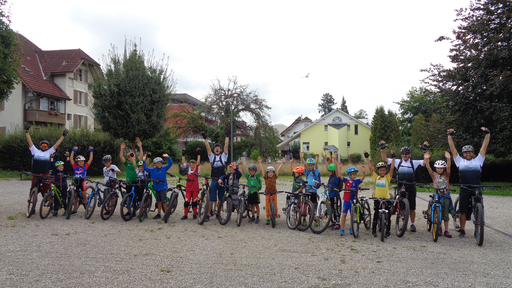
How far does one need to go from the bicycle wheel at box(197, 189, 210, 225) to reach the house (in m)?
25.2

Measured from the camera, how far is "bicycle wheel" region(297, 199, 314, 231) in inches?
295

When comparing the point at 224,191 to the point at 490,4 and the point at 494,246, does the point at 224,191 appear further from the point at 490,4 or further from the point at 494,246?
the point at 490,4

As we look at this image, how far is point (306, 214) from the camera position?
7.80m

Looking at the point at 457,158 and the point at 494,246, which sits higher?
the point at 457,158

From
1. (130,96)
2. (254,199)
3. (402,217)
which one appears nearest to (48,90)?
(130,96)

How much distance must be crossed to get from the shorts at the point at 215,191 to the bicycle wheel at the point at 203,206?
0.69 ft

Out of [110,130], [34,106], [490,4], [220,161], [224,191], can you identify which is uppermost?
[490,4]

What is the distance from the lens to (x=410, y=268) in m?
5.09

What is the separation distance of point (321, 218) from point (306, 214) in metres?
0.40

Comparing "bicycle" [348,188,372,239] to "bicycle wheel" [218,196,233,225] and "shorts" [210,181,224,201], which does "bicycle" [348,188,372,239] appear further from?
"shorts" [210,181,224,201]

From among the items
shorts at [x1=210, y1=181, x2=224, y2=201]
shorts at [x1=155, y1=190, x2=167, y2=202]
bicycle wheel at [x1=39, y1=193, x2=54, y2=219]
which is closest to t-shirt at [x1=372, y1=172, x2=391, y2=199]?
shorts at [x1=210, y1=181, x2=224, y2=201]

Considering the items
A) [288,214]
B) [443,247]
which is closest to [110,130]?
[288,214]

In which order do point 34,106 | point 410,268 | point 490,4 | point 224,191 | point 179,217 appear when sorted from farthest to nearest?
1. point 34,106
2. point 490,4
3. point 179,217
4. point 224,191
5. point 410,268

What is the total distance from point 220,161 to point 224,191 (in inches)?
29.8
